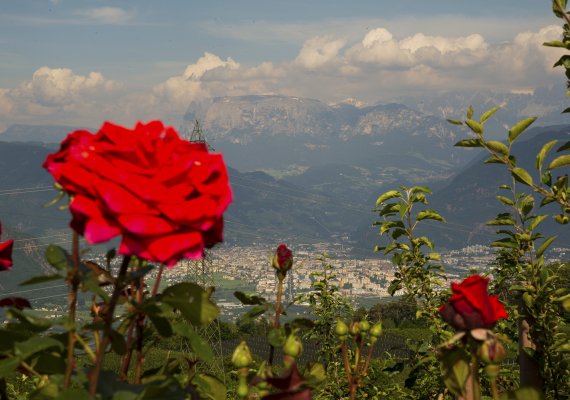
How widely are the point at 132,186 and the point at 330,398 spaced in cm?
468

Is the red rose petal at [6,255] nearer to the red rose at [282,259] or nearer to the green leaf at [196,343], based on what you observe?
the green leaf at [196,343]

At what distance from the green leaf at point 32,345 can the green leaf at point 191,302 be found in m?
0.19

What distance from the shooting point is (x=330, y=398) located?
513 centimetres

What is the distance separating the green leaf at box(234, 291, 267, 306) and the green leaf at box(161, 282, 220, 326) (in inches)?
11.8

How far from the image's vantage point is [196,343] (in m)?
1.00

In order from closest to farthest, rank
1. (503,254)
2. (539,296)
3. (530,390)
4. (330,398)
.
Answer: (530,390) → (539,296) → (503,254) → (330,398)

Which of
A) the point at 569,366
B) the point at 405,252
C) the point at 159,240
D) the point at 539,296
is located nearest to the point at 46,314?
the point at 159,240

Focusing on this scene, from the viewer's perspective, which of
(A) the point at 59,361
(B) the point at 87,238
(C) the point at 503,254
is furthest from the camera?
(C) the point at 503,254

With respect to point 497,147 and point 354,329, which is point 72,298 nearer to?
point 354,329

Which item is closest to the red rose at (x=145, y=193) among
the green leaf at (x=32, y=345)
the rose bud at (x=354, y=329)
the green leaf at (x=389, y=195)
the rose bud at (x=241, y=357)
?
the green leaf at (x=32, y=345)

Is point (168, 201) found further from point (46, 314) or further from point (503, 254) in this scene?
point (503, 254)

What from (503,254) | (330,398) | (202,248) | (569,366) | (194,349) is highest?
(202,248)

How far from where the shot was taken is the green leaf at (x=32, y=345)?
0.91 metres

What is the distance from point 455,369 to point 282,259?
0.46m
